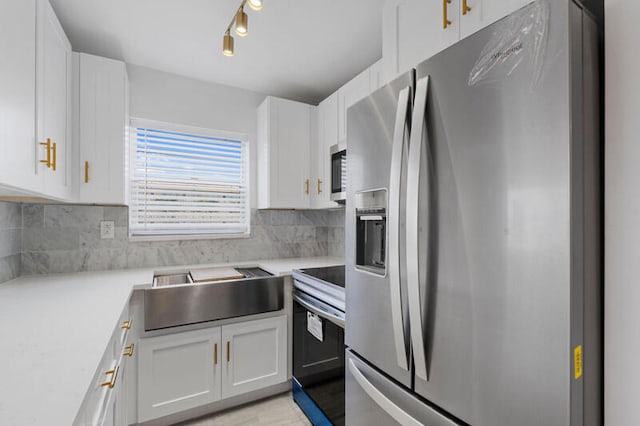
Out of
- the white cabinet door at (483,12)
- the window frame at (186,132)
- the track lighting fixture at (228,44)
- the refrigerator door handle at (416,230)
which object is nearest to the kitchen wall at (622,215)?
the white cabinet door at (483,12)

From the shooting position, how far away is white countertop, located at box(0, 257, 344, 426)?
2.11 ft

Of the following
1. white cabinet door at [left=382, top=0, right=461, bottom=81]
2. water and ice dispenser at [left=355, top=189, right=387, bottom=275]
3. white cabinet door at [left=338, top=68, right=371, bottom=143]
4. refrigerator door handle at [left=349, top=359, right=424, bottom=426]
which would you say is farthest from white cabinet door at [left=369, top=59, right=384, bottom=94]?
refrigerator door handle at [left=349, top=359, right=424, bottom=426]

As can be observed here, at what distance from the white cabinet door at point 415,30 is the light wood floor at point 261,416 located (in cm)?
208

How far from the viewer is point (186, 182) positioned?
2529mm

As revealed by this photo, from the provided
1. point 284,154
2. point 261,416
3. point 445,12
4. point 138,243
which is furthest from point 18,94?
point 261,416

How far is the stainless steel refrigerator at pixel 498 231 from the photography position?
631 mm

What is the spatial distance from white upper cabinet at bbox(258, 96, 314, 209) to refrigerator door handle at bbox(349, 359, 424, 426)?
1549mm

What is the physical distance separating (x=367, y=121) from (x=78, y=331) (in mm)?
1252

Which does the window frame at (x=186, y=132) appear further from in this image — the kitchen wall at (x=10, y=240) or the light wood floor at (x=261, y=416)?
the light wood floor at (x=261, y=416)

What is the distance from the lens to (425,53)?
1.21 meters

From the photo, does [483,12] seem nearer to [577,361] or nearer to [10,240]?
[577,361]

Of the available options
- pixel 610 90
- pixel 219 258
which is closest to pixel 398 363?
pixel 610 90

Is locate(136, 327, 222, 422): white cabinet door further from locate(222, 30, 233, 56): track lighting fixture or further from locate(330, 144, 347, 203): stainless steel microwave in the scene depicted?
locate(222, 30, 233, 56): track lighting fixture

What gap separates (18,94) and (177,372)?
161 centimetres
